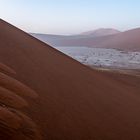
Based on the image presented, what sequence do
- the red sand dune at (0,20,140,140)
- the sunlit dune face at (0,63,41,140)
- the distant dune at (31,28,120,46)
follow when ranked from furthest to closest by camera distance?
the distant dune at (31,28,120,46), the red sand dune at (0,20,140,140), the sunlit dune face at (0,63,41,140)

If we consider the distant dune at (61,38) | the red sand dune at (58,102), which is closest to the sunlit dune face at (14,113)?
the red sand dune at (58,102)

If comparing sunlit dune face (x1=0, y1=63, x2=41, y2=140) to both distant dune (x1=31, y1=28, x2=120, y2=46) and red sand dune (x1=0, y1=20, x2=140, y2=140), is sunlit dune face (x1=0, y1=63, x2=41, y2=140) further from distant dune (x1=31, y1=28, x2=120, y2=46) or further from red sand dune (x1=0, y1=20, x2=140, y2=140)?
distant dune (x1=31, y1=28, x2=120, y2=46)

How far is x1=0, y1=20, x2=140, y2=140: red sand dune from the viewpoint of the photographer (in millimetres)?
4812

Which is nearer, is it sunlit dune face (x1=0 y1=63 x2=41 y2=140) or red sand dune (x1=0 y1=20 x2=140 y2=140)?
sunlit dune face (x1=0 y1=63 x2=41 y2=140)

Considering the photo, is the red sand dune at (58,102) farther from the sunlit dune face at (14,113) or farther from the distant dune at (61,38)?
the distant dune at (61,38)

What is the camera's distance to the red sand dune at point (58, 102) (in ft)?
15.8

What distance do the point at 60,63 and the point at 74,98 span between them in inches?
92.1

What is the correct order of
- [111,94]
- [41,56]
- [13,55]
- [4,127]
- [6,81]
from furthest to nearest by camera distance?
[41,56]
[111,94]
[13,55]
[6,81]
[4,127]

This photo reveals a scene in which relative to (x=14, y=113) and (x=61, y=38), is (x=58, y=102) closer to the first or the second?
(x=14, y=113)

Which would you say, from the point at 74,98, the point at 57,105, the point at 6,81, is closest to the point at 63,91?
the point at 74,98

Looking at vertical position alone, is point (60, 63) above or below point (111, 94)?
above

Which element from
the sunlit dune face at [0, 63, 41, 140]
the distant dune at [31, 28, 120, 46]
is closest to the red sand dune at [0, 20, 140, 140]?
the sunlit dune face at [0, 63, 41, 140]

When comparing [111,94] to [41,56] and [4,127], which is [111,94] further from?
[4,127]

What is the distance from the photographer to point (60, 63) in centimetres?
870
